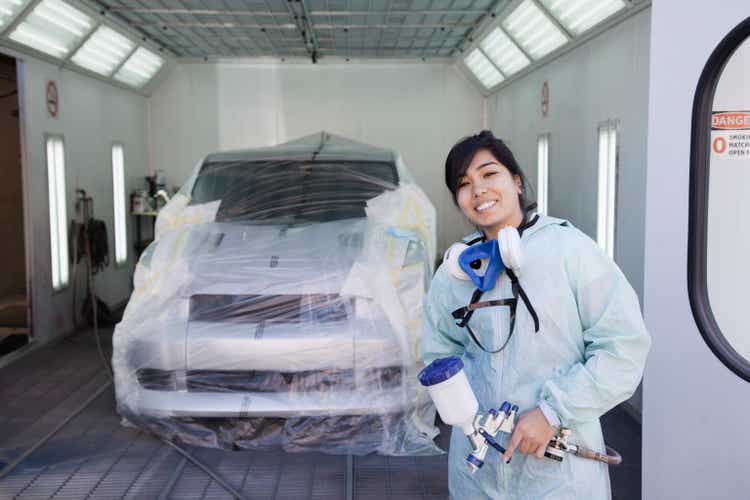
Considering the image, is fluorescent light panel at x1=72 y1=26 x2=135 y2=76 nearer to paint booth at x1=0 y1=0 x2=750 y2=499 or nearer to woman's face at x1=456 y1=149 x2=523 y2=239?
paint booth at x1=0 y1=0 x2=750 y2=499

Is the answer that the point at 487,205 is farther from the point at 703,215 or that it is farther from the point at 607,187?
the point at 607,187

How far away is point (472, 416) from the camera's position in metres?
1.76

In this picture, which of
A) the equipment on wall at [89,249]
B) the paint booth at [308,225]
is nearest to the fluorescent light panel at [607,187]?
the paint booth at [308,225]

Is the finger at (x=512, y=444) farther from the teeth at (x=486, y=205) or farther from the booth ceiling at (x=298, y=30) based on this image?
the booth ceiling at (x=298, y=30)

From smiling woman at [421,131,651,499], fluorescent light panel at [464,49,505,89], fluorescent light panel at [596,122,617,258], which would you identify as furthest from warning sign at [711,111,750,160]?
fluorescent light panel at [464,49,505,89]

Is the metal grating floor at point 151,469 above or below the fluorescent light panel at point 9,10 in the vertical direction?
below

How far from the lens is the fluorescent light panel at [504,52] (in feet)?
26.2

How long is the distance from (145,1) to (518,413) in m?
6.51

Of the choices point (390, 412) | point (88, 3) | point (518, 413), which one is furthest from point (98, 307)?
point (518, 413)

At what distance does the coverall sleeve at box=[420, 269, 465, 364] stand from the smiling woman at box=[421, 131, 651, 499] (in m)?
0.07

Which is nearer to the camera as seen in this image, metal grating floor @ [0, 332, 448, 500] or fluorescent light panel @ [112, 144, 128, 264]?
metal grating floor @ [0, 332, 448, 500]

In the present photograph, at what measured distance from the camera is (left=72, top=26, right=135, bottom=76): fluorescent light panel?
7.61 m

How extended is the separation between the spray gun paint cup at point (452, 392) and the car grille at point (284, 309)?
241cm

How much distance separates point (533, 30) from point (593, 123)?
1.77 metres
